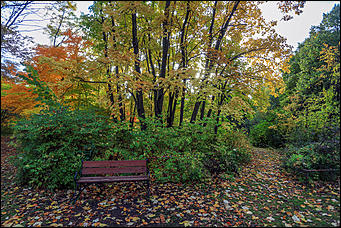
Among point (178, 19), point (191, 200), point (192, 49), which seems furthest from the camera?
point (192, 49)

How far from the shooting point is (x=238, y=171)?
17.6 ft

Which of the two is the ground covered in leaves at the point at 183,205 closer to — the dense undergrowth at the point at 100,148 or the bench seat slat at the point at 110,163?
the dense undergrowth at the point at 100,148

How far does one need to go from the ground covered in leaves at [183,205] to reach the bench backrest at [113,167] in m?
0.51

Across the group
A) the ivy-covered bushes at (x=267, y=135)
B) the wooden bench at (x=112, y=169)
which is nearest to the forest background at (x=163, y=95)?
the wooden bench at (x=112, y=169)

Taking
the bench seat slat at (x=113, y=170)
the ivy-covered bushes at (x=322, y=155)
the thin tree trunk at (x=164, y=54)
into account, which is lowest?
the bench seat slat at (x=113, y=170)

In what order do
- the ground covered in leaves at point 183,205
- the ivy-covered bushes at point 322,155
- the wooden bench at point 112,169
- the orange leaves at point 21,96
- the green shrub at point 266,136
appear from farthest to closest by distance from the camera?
the green shrub at point 266,136 → the orange leaves at point 21,96 → the wooden bench at point 112,169 → the ivy-covered bushes at point 322,155 → the ground covered in leaves at point 183,205

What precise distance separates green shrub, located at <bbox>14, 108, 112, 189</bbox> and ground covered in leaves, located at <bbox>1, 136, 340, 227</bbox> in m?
0.36

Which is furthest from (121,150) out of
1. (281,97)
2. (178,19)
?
(281,97)

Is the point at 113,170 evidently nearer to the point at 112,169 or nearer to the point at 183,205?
the point at 112,169

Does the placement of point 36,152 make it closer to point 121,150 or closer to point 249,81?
point 121,150

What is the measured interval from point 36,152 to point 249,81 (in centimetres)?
734

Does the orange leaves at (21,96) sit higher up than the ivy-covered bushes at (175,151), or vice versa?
the orange leaves at (21,96)

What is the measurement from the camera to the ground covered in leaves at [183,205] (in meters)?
3.01

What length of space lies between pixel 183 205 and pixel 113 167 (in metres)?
2.02
